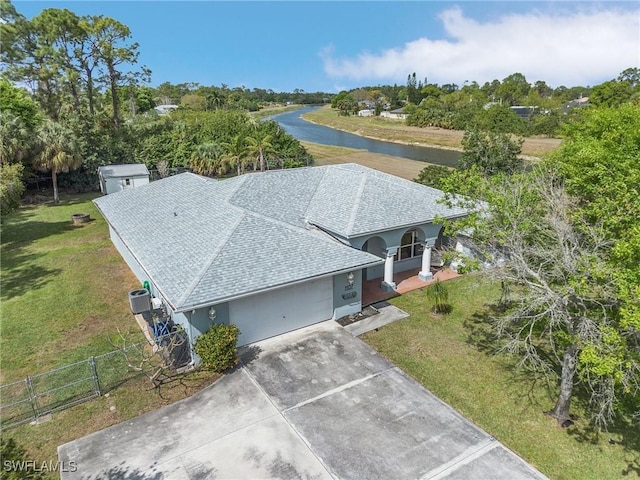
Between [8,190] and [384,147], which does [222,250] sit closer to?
[8,190]

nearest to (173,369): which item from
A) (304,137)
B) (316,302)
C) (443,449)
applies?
(316,302)

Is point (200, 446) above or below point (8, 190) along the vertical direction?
below

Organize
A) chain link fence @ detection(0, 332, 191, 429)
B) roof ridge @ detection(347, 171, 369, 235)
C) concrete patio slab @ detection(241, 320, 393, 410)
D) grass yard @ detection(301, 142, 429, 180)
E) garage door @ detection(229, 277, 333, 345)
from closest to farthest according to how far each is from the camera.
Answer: chain link fence @ detection(0, 332, 191, 429) → concrete patio slab @ detection(241, 320, 393, 410) → garage door @ detection(229, 277, 333, 345) → roof ridge @ detection(347, 171, 369, 235) → grass yard @ detection(301, 142, 429, 180)

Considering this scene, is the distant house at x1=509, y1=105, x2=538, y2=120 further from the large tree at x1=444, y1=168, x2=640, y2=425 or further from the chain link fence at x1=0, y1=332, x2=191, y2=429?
the chain link fence at x1=0, y1=332, x2=191, y2=429

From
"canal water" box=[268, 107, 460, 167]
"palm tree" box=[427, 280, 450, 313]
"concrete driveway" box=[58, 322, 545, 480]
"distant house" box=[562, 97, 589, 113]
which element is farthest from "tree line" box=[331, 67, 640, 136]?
"concrete driveway" box=[58, 322, 545, 480]

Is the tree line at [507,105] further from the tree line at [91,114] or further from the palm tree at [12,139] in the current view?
the palm tree at [12,139]

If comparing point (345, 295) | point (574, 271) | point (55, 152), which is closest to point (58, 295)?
point (345, 295)
